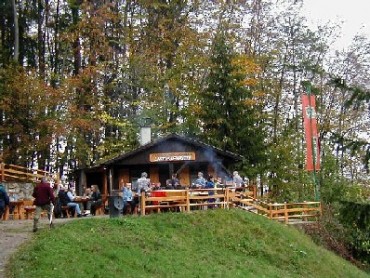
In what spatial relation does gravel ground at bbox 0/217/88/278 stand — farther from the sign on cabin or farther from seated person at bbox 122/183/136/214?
the sign on cabin

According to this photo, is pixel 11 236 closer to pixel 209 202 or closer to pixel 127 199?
pixel 127 199

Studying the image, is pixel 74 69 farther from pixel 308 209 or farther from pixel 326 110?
pixel 308 209

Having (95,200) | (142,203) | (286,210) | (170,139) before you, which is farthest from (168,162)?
(142,203)

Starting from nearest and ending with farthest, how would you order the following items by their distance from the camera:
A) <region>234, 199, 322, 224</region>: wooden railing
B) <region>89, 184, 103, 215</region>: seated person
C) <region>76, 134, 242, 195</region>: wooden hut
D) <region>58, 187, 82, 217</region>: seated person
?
<region>58, 187, 82, 217</region>: seated person < <region>89, 184, 103, 215</region>: seated person < <region>234, 199, 322, 224</region>: wooden railing < <region>76, 134, 242, 195</region>: wooden hut

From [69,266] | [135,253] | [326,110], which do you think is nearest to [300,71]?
[326,110]

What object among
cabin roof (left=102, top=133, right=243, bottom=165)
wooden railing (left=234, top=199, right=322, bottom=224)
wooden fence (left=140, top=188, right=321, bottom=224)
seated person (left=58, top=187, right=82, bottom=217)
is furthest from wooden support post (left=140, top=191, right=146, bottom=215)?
cabin roof (left=102, top=133, right=243, bottom=165)

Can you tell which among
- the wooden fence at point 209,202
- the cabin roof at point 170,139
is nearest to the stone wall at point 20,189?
the cabin roof at point 170,139

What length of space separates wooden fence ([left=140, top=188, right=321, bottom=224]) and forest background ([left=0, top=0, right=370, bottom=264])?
6.35m

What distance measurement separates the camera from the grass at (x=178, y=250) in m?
13.8

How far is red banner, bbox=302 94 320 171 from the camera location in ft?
88.1

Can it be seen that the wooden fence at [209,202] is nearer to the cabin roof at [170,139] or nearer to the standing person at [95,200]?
the standing person at [95,200]

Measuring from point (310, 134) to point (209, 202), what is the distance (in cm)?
680

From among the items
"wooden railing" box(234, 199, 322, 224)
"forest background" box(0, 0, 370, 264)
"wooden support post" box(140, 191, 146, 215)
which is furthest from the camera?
"forest background" box(0, 0, 370, 264)

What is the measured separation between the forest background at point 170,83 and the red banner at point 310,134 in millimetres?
4362
